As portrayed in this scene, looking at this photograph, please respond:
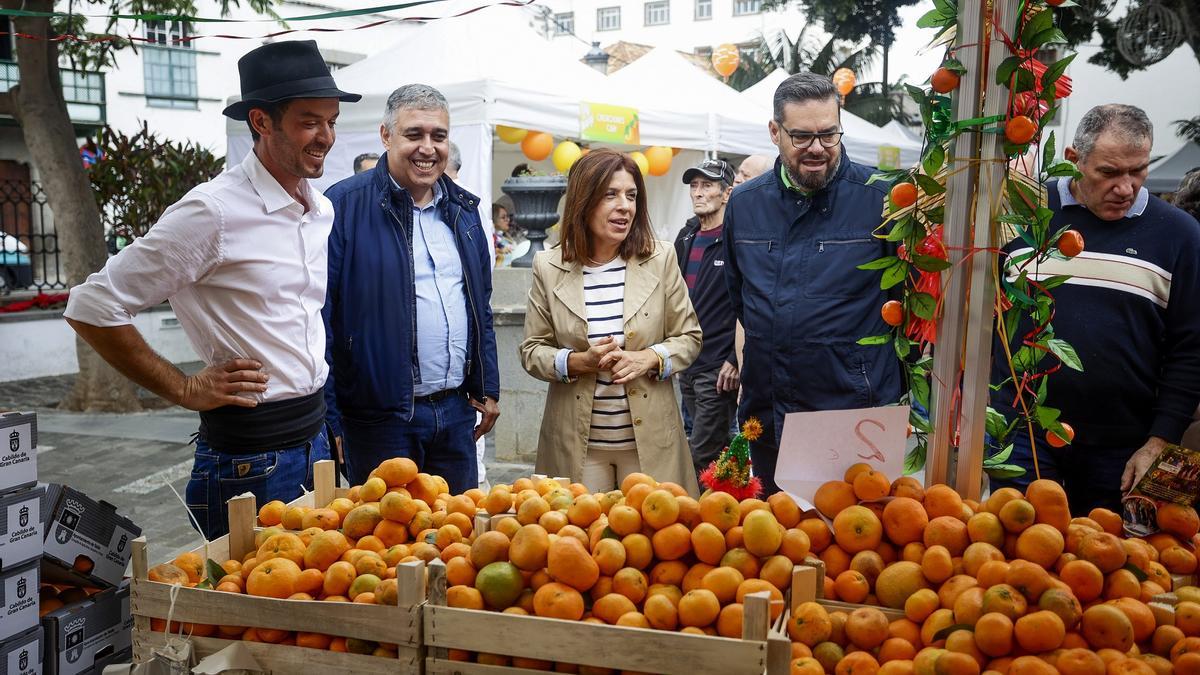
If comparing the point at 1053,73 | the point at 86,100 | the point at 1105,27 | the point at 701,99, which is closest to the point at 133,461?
the point at 1053,73

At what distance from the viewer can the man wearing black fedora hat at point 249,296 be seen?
2367 mm

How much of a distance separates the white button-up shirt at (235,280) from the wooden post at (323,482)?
231 mm

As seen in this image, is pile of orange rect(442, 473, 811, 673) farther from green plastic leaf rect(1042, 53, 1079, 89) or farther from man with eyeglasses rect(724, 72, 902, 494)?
man with eyeglasses rect(724, 72, 902, 494)

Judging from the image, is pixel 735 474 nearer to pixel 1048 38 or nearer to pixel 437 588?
pixel 437 588

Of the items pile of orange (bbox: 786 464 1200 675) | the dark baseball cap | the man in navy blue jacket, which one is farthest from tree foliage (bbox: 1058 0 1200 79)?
pile of orange (bbox: 786 464 1200 675)

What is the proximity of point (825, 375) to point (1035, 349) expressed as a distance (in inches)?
39.5

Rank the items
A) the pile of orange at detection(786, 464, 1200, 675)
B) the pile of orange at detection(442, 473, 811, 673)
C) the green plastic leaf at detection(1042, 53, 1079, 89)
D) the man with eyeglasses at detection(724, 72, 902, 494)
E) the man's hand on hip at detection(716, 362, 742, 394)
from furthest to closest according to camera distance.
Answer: the man's hand on hip at detection(716, 362, 742, 394), the man with eyeglasses at detection(724, 72, 902, 494), the green plastic leaf at detection(1042, 53, 1079, 89), the pile of orange at detection(442, 473, 811, 673), the pile of orange at detection(786, 464, 1200, 675)

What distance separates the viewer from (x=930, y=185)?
2.02 meters

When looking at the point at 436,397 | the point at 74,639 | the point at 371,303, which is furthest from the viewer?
the point at 436,397

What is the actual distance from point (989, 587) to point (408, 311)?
2.08 meters

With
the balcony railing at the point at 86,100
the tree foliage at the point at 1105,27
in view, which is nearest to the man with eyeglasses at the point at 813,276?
the tree foliage at the point at 1105,27

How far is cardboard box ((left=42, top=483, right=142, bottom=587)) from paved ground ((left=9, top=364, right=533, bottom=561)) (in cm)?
216

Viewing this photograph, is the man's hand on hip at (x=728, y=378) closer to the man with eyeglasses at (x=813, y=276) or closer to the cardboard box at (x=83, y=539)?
the man with eyeglasses at (x=813, y=276)

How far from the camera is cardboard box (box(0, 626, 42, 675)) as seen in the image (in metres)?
2.16
